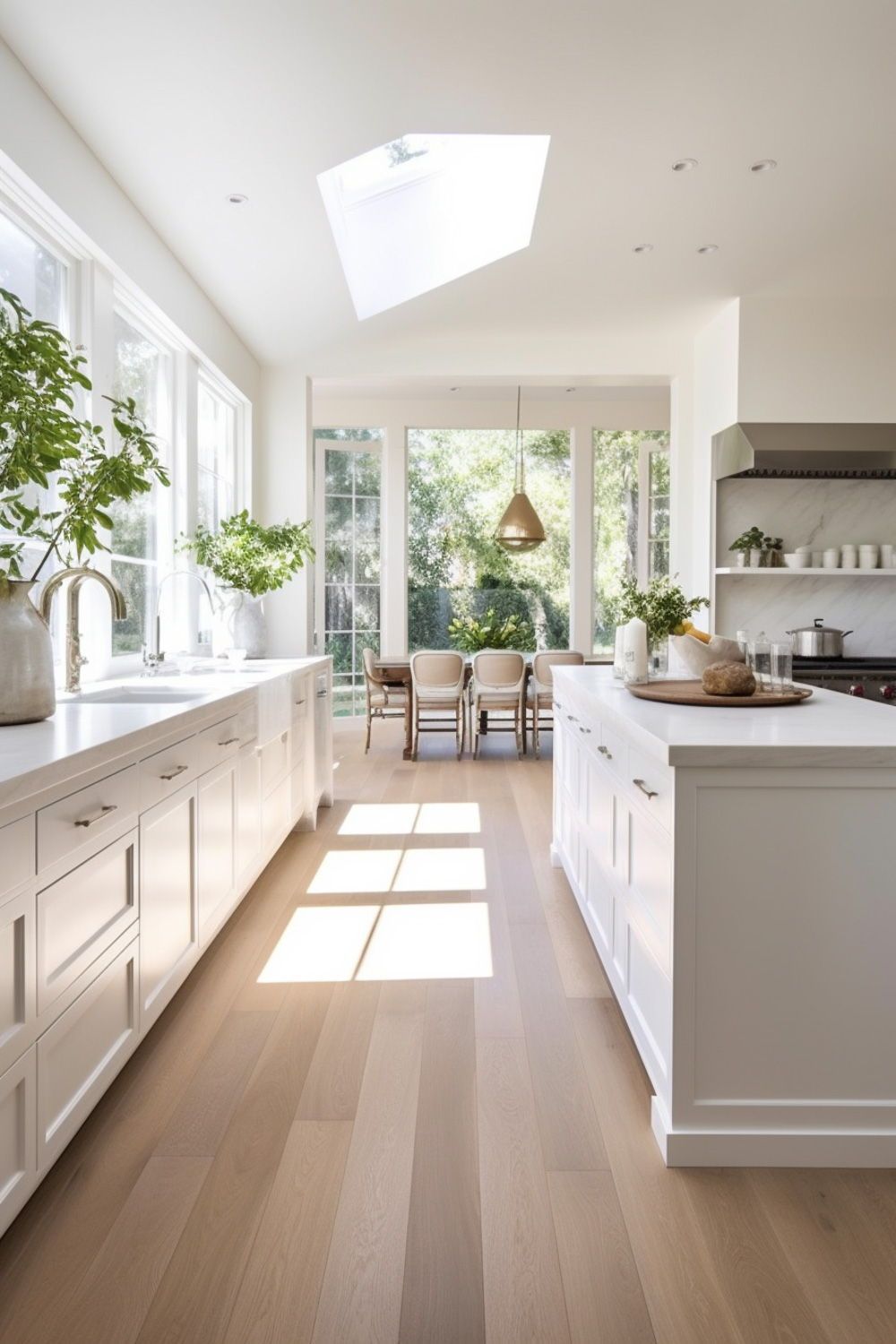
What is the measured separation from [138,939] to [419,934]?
124 centimetres

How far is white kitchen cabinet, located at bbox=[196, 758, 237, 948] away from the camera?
2.66 metres

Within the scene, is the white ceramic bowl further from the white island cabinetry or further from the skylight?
the skylight

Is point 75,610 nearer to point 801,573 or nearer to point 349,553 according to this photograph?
point 801,573

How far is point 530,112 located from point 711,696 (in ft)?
7.10

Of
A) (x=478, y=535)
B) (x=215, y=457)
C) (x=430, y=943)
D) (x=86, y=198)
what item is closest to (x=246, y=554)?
(x=215, y=457)

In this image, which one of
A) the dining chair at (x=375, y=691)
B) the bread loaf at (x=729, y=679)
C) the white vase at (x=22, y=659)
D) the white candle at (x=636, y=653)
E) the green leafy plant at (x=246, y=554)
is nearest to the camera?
the white vase at (x=22, y=659)

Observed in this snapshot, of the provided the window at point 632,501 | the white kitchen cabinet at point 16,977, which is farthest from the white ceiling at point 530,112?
the window at point 632,501

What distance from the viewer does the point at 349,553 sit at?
321 inches

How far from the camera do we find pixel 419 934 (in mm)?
3119

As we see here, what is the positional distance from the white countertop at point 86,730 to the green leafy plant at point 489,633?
4.67 m

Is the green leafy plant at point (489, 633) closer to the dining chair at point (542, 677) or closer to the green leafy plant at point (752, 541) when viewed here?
the dining chair at point (542, 677)

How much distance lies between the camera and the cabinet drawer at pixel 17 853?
4.62ft

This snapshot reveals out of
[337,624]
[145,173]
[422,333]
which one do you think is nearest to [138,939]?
[145,173]

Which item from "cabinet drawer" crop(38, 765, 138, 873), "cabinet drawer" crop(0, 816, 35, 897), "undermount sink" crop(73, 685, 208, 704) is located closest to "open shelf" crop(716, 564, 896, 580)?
"undermount sink" crop(73, 685, 208, 704)
